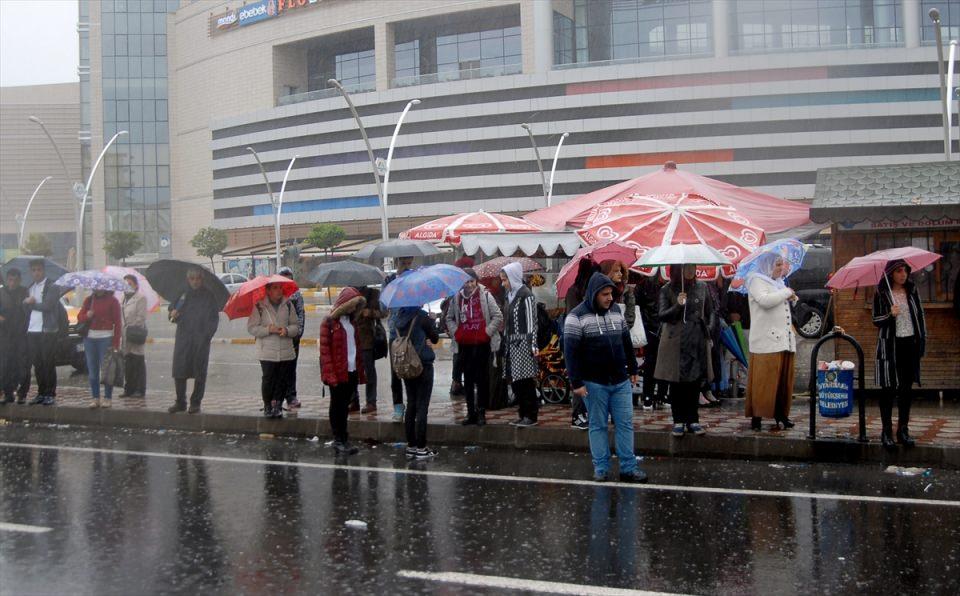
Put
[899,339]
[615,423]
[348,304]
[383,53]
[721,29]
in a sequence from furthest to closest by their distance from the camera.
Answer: [383,53]
[721,29]
[348,304]
[899,339]
[615,423]

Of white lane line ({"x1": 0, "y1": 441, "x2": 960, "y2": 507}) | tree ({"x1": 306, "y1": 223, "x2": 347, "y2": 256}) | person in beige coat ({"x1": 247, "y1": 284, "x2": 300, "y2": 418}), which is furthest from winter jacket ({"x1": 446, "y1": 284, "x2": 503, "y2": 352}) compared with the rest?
tree ({"x1": 306, "y1": 223, "x2": 347, "y2": 256})

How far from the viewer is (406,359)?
9.41 meters

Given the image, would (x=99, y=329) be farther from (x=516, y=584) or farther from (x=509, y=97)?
(x=509, y=97)

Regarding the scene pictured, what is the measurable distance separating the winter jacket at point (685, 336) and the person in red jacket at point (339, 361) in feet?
10.0

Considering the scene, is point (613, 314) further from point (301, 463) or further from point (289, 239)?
point (289, 239)

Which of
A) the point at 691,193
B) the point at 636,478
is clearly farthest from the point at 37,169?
the point at 636,478

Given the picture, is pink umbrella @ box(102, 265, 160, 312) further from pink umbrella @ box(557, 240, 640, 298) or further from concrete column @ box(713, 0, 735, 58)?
concrete column @ box(713, 0, 735, 58)

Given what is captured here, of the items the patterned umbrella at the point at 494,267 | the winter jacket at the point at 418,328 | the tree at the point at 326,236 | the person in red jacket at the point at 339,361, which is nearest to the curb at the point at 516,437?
the person in red jacket at the point at 339,361

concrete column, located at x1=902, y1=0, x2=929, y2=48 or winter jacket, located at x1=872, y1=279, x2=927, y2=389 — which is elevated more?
concrete column, located at x1=902, y1=0, x2=929, y2=48

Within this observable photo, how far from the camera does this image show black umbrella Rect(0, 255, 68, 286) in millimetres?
13727

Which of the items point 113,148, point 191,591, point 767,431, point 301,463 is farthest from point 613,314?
point 113,148

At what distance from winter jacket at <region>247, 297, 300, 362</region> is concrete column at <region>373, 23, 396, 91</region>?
75857 mm

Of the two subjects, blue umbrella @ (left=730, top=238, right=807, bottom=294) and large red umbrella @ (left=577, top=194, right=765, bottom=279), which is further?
large red umbrella @ (left=577, top=194, right=765, bottom=279)

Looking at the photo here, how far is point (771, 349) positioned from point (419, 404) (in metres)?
3.49
